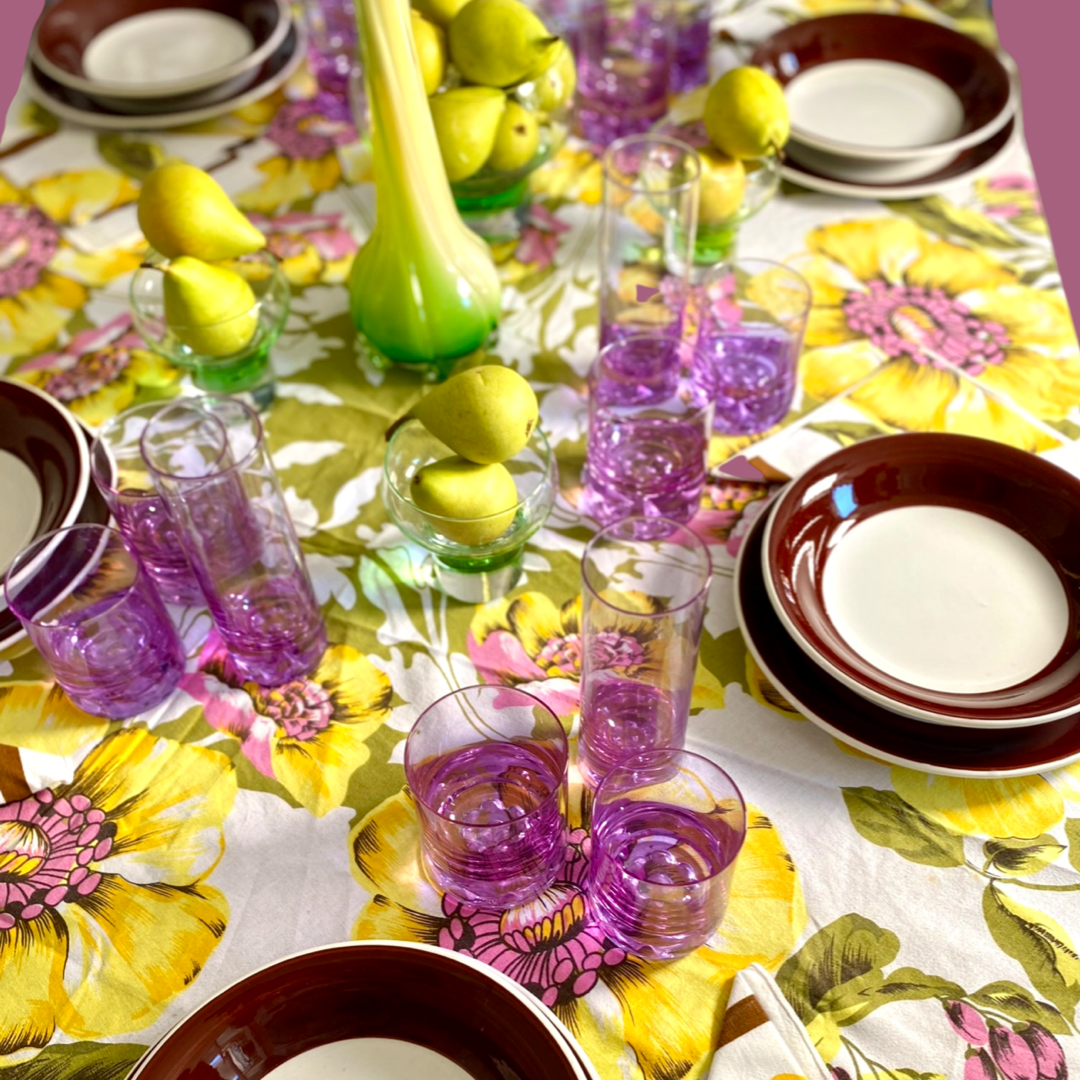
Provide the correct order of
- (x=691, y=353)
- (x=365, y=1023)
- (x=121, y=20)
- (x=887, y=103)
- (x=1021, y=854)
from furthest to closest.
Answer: (x=121, y=20)
(x=887, y=103)
(x=691, y=353)
(x=1021, y=854)
(x=365, y=1023)

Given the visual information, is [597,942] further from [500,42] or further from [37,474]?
[500,42]

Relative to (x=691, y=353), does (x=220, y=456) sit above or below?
above

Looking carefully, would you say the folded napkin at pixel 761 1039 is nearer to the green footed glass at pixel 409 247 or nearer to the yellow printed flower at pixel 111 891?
the yellow printed flower at pixel 111 891

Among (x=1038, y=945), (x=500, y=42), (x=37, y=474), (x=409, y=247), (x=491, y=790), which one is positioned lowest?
(x=1038, y=945)

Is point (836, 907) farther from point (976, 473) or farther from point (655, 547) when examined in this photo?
point (976, 473)

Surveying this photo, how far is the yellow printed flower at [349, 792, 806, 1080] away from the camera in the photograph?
79cm

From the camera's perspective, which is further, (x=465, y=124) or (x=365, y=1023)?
(x=465, y=124)

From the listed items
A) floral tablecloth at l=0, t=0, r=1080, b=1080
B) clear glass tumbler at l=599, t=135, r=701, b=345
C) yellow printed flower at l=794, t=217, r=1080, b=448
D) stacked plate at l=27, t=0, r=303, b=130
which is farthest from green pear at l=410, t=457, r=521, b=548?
stacked plate at l=27, t=0, r=303, b=130

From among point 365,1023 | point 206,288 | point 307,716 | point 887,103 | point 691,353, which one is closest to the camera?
point 365,1023

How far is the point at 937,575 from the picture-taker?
1.03 m

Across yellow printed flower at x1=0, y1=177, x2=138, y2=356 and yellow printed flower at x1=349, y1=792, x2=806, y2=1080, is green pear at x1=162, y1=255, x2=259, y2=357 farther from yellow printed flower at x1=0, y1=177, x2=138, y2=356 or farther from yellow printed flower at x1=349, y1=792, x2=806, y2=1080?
yellow printed flower at x1=349, y1=792, x2=806, y2=1080

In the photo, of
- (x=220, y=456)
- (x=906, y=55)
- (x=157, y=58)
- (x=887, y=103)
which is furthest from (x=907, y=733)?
(x=157, y=58)

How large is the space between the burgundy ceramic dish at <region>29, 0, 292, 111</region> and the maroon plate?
110 cm

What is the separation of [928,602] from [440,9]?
0.80 m
